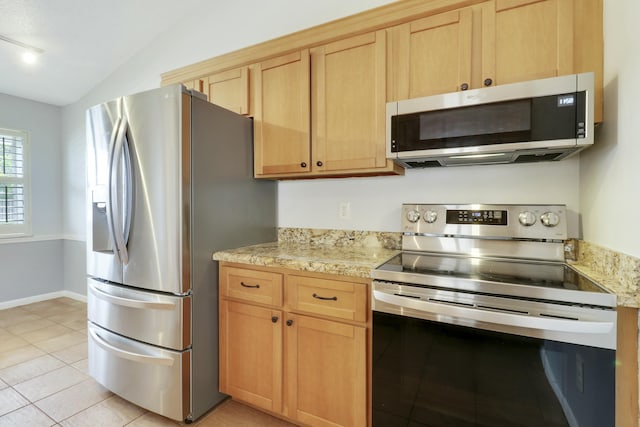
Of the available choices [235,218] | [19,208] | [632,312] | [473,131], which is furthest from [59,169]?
[632,312]

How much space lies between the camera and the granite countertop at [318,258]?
1436mm

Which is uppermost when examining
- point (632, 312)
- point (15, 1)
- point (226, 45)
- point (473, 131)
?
point (15, 1)

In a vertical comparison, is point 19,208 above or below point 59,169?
below

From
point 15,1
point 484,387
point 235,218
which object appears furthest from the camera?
point 15,1

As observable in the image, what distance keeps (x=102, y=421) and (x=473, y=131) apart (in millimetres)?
2497

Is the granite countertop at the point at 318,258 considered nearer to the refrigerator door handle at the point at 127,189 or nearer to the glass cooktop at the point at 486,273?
the glass cooktop at the point at 486,273

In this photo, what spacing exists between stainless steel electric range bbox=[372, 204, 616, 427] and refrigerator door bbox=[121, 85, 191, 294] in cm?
107

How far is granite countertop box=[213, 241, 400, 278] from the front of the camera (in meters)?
1.44

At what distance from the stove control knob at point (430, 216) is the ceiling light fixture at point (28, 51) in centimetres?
381

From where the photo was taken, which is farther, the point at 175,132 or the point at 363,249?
the point at 363,249

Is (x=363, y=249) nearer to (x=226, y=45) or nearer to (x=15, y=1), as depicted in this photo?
(x=226, y=45)

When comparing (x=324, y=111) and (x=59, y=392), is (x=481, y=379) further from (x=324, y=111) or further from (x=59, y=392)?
(x=59, y=392)

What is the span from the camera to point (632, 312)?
990mm

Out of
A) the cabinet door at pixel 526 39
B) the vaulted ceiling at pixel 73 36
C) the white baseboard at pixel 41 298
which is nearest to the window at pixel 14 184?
the vaulted ceiling at pixel 73 36
